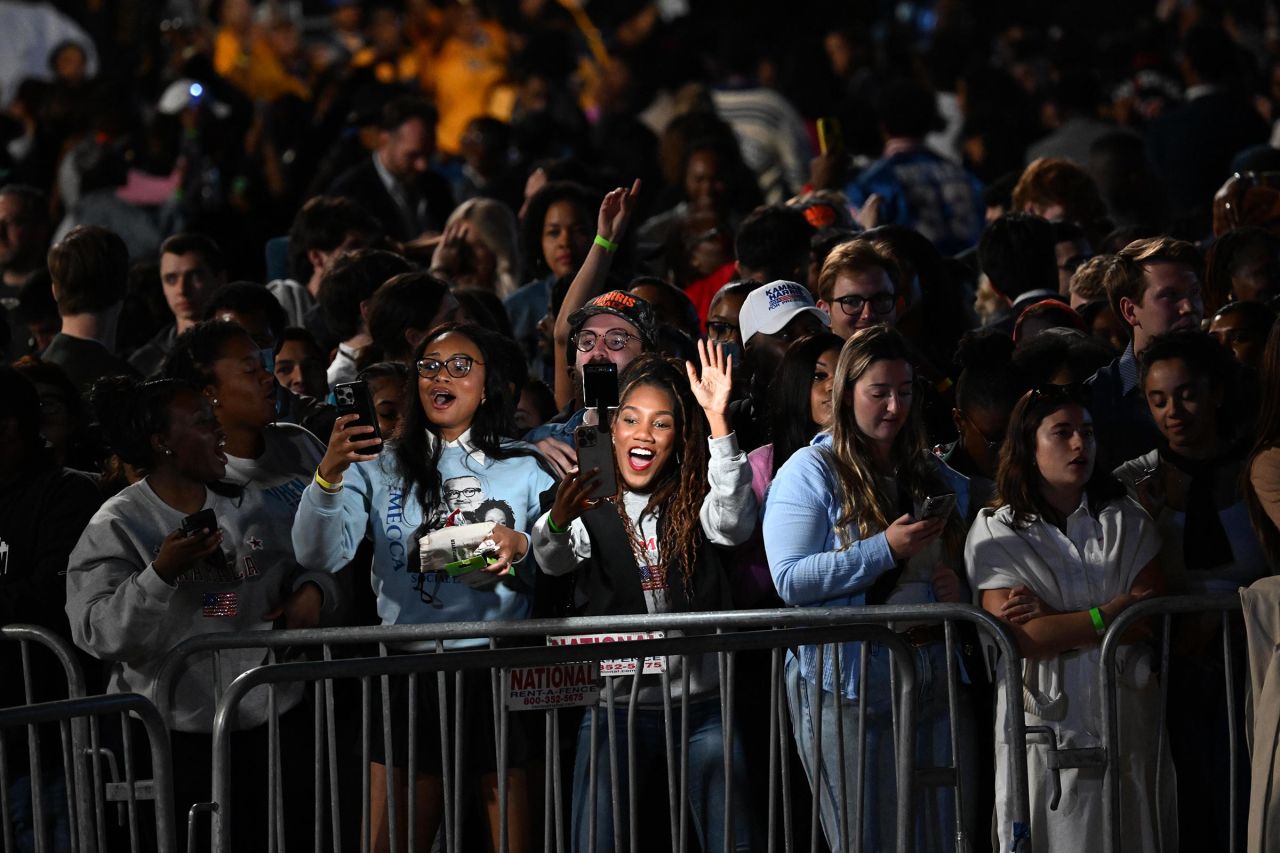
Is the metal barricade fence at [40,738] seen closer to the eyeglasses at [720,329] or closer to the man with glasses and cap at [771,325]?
the man with glasses and cap at [771,325]

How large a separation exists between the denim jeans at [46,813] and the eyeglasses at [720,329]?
283cm

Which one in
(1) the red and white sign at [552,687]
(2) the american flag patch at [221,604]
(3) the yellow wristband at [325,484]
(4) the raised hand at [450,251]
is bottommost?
(1) the red and white sign at [552,687]

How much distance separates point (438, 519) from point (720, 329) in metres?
1.85

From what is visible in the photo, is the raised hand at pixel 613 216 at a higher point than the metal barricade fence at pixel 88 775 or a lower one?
higher

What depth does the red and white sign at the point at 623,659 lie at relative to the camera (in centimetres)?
592

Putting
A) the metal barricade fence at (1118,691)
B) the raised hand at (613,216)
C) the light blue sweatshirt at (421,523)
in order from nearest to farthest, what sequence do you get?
the metal barricade fence at (1118,691)
the light blue sweatshirt at (421,523)
the raised hand at (613,216)

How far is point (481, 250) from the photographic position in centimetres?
969

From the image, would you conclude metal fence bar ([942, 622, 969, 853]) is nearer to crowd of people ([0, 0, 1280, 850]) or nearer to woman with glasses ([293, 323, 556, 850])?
crowd of people ([0, 0, 1280, 850])

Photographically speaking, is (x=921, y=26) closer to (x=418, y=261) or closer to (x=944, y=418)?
(x=418, y=261)

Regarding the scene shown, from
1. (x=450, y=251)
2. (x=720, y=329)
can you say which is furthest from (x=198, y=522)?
(x=450, y=251)

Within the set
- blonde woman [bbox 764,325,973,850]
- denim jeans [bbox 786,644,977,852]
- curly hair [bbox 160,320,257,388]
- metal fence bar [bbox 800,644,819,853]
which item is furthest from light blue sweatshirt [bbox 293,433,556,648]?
metal fence bar [bbox 800,644,819,853]

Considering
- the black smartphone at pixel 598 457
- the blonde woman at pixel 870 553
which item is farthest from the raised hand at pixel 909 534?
the black smartphone at pixel 598 457

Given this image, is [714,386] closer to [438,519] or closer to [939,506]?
[939,506]

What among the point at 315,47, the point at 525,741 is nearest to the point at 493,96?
the point at 315,47
